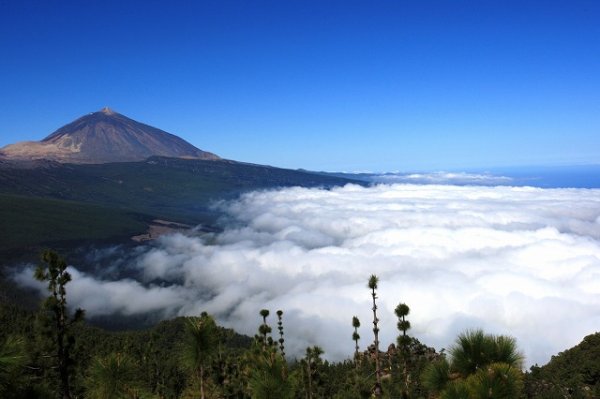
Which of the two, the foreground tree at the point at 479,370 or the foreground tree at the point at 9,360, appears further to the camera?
the foreground tree at the point at 9,360

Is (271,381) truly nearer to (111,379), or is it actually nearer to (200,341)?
(200,341)

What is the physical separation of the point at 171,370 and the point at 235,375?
5194 centimetres

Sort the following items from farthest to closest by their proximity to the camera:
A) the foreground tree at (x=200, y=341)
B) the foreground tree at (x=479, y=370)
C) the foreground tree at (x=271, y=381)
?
the foreground tree at (x=200, y=341)
the foreground tree at (x=271, y=381)
the foreground tree at (x=479, y=370)

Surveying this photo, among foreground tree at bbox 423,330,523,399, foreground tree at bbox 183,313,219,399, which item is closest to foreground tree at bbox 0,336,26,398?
foreground tree at bbox 183,313,219,399

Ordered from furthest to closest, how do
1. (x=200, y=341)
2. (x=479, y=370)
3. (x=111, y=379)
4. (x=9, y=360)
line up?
(x=200, y=341) → (x=111, y=379) → (x=479, y=370) → (x=9, y=360)

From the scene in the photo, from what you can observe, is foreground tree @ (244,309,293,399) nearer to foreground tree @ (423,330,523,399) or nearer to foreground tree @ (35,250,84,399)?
foreground tree @ (423,330,523,399)

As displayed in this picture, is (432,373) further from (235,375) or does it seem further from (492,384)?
(235,375)

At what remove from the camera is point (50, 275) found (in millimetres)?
14930

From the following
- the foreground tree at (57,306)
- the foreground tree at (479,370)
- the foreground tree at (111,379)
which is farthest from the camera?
the foreground tree at (57,306)

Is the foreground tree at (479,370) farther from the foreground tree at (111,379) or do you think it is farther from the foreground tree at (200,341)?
the foreground tree at (111,379)

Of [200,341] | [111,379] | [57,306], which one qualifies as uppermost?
[57,306]

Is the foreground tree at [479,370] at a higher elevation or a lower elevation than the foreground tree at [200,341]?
higher

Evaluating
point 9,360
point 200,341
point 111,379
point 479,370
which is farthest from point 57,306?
point 479,370

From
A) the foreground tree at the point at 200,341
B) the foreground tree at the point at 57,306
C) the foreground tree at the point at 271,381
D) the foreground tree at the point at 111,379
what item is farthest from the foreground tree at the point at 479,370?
the foreground tree at the point at 57,306
